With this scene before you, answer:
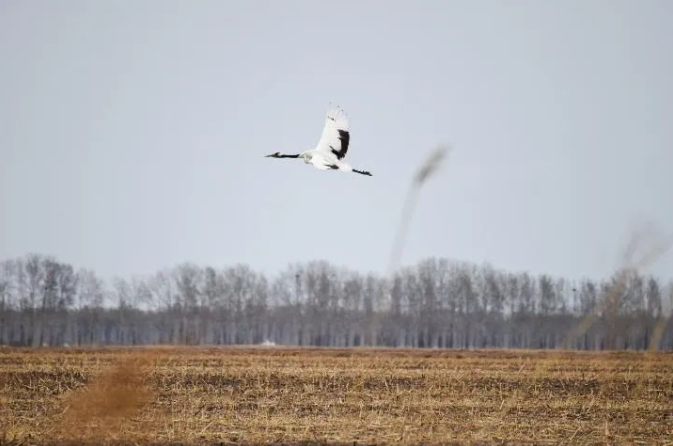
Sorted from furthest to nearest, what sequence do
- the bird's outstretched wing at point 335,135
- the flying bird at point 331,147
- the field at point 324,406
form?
the bird's outstretched wing at point 335,135
the flying bird at point 331,147
the field at point 324,406

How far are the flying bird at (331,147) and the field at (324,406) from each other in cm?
→ 470

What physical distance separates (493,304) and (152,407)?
134 meters

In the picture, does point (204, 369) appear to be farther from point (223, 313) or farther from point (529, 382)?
point (223, 313)

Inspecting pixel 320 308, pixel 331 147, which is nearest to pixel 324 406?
pixel 331 147

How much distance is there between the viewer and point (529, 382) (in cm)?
2519

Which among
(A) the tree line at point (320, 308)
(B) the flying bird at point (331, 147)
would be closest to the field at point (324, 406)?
(B) the flying bird at point (331, 147)

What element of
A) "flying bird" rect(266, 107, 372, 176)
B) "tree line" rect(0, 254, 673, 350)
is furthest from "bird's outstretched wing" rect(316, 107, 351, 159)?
"tree line" rect(0, 254, 673, 350)

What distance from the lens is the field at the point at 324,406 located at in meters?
13.0

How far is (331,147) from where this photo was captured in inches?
741

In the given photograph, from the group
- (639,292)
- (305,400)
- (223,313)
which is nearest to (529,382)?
(305,400)

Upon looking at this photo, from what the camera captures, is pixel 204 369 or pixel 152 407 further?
pixel 204 369

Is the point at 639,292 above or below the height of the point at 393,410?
above

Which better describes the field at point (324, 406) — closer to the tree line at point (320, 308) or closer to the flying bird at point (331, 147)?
the flying bird at point (331, 147)

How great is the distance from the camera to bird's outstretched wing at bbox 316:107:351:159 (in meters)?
18.7
